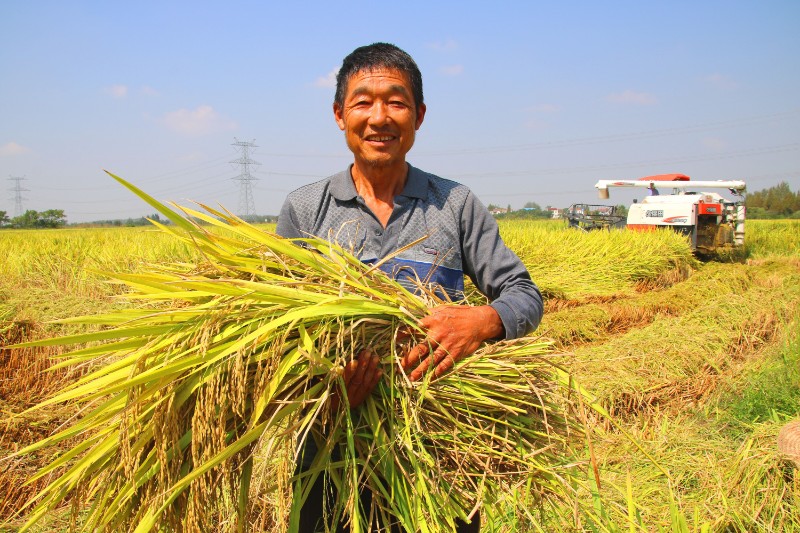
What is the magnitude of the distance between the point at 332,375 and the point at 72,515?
0.55 meters

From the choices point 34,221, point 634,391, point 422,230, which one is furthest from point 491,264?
point 34,221

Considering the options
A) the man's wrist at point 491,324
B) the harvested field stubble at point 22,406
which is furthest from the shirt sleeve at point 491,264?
the harvested field stubble at point 22,406

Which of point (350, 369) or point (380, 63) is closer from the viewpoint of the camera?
point (350, 369)

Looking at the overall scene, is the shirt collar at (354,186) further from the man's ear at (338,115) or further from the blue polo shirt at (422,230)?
the man's ear at (338,115)

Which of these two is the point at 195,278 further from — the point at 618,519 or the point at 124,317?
the point at 618,519

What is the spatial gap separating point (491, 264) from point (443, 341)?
438 millimetres

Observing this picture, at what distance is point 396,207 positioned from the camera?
1592 mm

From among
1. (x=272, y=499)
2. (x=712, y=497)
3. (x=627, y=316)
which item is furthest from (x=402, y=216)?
(x=627, y=316)

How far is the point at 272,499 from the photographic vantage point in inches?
99.5

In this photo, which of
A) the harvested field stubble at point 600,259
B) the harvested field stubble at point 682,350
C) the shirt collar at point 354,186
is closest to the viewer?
the shirt collar at point 354,186

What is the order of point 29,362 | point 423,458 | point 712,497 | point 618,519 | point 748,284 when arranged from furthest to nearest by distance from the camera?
point 748,284, point 29,362, point 712,497, point 618,519, point 423,458

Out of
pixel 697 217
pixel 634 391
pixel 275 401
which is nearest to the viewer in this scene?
pixel 275 401

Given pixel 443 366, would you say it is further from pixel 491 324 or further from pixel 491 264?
pixel 491 264

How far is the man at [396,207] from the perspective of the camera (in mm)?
1519
